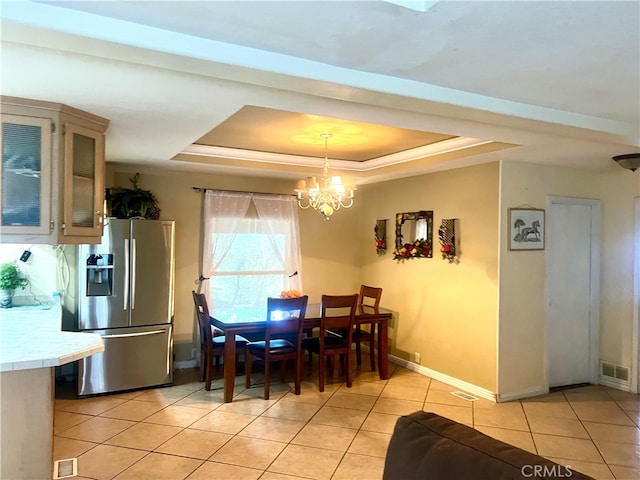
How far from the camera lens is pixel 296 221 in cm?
611

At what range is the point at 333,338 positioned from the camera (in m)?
5.12

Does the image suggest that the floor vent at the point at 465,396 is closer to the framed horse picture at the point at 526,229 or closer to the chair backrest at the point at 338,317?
the chair backrest at the point at 338,317

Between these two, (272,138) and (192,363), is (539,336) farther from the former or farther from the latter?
(192,363)

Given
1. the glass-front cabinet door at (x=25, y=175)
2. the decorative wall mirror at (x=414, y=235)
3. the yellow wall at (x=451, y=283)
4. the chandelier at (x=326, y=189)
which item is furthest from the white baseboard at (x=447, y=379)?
the glass-front cabinet door at (x=25, y=175)

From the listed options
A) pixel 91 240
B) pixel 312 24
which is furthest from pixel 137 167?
pixel 312 24

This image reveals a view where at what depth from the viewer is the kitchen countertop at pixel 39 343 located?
2252 millimetres

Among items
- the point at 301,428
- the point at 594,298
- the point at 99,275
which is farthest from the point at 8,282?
the point at 594,298

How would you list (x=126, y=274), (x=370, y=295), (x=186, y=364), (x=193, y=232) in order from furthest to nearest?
(x=370, y=295), (x=193, y=232), (x=186, y=364), (x=126, y=274)

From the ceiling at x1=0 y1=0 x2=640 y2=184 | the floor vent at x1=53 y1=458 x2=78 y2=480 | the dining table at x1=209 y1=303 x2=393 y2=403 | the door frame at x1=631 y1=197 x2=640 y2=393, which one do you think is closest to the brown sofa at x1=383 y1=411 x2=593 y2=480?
the ceiling at x1=0 y1=0 x2=640 y2=184

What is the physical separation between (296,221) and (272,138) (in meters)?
1.88

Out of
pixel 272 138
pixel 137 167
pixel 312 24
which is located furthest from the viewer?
pixel 137 167

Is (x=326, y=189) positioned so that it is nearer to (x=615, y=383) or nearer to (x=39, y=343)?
(x=39, y=343)

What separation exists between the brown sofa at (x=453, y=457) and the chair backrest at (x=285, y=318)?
287cm

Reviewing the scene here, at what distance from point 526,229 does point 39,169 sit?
4134 mm
